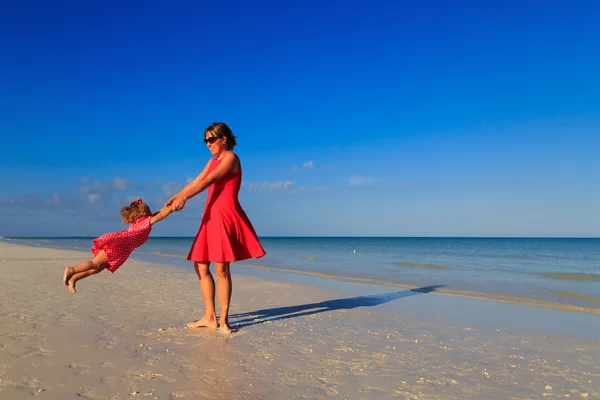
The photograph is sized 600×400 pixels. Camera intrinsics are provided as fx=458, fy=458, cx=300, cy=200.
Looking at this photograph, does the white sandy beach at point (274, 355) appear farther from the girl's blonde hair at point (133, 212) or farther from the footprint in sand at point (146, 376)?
the girl's blonde hair at point (133, 212)

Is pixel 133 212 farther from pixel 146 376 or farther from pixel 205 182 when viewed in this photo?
pixel 146 376

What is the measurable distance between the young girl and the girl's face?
0.76 m

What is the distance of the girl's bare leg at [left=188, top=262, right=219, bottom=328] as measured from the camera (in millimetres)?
4676

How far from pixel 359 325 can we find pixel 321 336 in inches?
31.3

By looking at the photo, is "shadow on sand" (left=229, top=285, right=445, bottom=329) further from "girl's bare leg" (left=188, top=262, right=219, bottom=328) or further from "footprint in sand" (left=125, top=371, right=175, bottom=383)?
"footprint in sand" (left=125, top=371, right=175, bottom=383)

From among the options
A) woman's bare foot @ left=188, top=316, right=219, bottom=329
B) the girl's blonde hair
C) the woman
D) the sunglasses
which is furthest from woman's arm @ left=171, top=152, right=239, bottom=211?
woman's bare foot @ left=188, top=316, right=219, bottom=329

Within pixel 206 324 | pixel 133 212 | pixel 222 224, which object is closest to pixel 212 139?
pixel 222 224

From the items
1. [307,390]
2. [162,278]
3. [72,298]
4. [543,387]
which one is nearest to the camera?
[307,390]

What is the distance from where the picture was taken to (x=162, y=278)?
32.8ft

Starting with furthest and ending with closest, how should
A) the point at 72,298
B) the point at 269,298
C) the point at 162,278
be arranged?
the point at 162,278, the point at 269,298, the point at 72,298

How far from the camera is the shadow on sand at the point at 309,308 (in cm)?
541

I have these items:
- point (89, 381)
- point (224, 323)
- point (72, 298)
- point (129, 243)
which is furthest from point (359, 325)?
point (72, 298)

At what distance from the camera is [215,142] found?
466cm

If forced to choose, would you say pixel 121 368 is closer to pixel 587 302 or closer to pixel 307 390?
pixel 307 390
